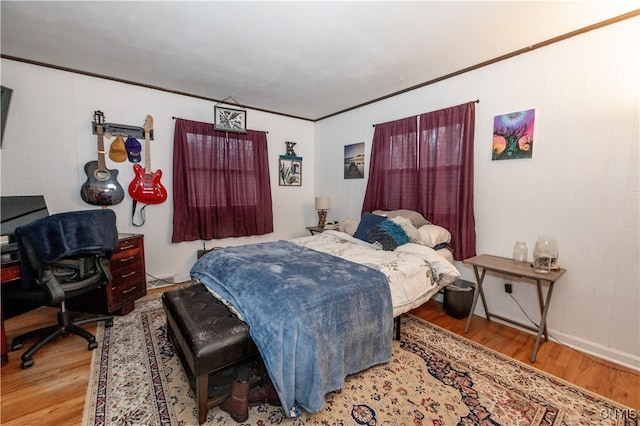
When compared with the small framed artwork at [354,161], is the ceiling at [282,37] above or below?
above

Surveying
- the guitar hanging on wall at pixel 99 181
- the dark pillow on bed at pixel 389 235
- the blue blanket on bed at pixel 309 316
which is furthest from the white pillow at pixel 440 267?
the guitar hanging on wall at pixel 99 181

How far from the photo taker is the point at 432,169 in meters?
3.14

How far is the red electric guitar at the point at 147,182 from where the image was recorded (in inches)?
130

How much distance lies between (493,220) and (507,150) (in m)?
0.69

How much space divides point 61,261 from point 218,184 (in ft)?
6.57

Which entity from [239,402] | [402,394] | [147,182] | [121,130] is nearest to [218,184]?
[147,182]

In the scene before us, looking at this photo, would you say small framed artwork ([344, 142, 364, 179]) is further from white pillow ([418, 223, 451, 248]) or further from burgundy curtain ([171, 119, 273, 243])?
white pillow ([418, 223, 451, 248])

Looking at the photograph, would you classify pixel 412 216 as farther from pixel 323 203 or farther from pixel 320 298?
pixel 320 298

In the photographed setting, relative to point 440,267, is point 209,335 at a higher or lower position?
lower

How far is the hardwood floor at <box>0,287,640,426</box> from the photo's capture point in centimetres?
159

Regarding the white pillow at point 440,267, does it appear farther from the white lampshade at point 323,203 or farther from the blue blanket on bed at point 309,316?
the white lampshade at point 323,203

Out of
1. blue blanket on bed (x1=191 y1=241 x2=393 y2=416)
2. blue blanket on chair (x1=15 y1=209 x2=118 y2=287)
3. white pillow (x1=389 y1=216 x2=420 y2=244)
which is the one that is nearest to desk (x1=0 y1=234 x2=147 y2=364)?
blue blanket on chair (x1=15 y1=209 x2=118 y2=287)

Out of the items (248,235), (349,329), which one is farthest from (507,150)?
(248,235)

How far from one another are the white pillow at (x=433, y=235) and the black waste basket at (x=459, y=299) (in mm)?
491
